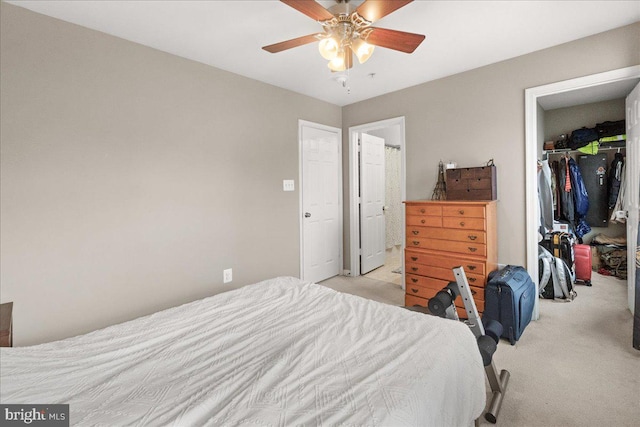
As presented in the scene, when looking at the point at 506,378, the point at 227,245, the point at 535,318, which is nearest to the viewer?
the point at 506,378

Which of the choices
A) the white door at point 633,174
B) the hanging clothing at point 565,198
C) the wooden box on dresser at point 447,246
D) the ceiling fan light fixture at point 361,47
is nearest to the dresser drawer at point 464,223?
the wooden box on dresser at point 447,246

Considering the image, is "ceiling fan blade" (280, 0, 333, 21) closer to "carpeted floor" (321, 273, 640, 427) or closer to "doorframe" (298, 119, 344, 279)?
"doorframe" (298, 119, 344, 279)

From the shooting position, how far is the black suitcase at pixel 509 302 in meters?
2.46

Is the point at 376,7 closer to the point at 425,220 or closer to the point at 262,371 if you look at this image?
the point at 262,371

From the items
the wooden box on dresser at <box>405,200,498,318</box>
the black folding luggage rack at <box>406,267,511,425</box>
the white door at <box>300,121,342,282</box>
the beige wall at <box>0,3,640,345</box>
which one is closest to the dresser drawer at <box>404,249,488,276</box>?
the wooden box on dresser at <box>405,200,498,318</box>

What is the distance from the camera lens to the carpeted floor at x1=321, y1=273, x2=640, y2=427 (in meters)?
1.70

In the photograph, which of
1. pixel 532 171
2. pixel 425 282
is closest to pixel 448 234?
pixel 425 282

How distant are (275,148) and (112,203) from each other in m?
1.77

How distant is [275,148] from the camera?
3594 mm

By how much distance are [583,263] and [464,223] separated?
7.48 feet

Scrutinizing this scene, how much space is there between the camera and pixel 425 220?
122 inches

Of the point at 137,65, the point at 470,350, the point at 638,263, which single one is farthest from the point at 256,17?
the point at 638,263

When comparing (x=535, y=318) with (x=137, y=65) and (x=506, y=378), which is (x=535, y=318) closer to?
(x=506, y=378)

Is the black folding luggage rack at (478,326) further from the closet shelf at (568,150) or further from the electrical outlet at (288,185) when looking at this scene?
the closet shelf at (568,150)
